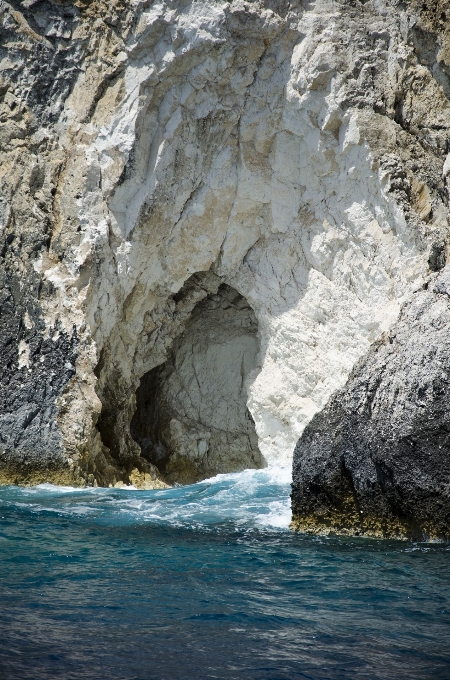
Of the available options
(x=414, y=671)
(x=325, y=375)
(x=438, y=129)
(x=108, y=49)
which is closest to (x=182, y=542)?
(x=414, y=671)

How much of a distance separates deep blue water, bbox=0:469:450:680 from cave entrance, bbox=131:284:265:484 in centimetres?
674

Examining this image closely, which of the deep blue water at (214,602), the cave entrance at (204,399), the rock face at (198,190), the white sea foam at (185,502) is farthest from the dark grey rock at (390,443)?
the cave entrance at (204,399)

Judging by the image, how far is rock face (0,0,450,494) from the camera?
11.5m

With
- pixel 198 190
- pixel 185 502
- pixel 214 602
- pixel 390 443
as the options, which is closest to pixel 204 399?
pixel 198 190

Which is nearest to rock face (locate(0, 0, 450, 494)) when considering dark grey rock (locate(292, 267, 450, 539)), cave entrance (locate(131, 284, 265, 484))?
cave entrance (locate(131, 284, 265, 484))

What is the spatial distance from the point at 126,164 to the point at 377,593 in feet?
31.1

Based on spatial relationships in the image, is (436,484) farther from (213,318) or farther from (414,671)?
(213,318)

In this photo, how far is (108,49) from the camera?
500 inches

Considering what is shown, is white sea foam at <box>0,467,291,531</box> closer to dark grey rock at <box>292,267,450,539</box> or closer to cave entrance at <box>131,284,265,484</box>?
dark grey rock at <box>292,267,450,539</box>

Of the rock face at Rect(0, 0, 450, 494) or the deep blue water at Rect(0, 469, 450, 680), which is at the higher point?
the rock face at Rect(0, 0, 450, 494)

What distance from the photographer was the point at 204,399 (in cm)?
1569

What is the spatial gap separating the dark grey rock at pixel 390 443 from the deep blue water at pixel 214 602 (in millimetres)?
324

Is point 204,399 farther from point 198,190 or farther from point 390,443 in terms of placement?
point 390,443

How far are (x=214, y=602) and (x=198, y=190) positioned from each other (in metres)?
9.34
